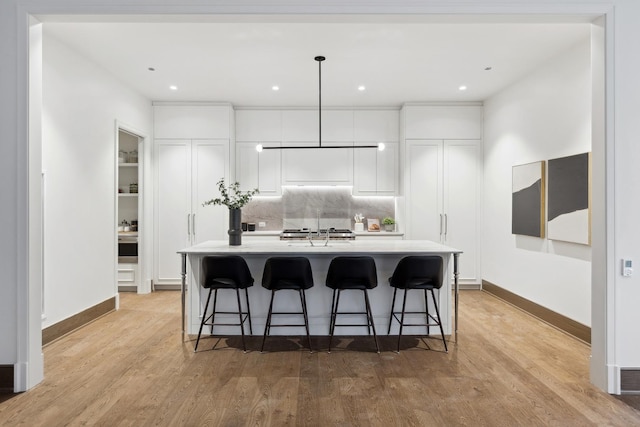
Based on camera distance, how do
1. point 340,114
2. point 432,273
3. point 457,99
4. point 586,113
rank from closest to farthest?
1. point 432,273
2. point 586,113
3. point 457,99
4. point 340,114

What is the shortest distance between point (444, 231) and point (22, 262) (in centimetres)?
521

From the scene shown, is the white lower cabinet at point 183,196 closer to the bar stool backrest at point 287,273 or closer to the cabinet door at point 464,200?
the bar stool backrest at point 287,273

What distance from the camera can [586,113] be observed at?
3.71 metres

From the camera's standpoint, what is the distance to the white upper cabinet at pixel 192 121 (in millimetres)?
5938

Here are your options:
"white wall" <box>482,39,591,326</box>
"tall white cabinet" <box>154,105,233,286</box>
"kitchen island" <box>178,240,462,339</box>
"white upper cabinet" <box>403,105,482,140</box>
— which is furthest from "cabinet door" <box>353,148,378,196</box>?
"kitchen island" <box>178,240,462,339</box>

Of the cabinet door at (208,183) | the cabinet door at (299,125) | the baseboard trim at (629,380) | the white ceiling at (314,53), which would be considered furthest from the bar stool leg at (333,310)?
the cabinet door at (299,125)

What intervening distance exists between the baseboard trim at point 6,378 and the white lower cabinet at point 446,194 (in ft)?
16.1

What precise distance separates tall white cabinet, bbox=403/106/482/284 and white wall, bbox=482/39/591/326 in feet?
0.58

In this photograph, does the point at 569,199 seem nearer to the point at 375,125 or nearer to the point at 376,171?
the point at 376,171

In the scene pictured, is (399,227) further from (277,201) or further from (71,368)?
(71,368)

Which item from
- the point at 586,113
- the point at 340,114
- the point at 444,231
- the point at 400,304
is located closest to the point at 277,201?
the point at 340,114

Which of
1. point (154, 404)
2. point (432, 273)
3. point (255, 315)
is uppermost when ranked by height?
point (432, 273)

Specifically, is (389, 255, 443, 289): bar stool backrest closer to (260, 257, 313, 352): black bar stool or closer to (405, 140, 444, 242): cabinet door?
(260, 257, 313, 352): black bar stool

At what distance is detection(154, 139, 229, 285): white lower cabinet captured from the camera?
5.89 metres
